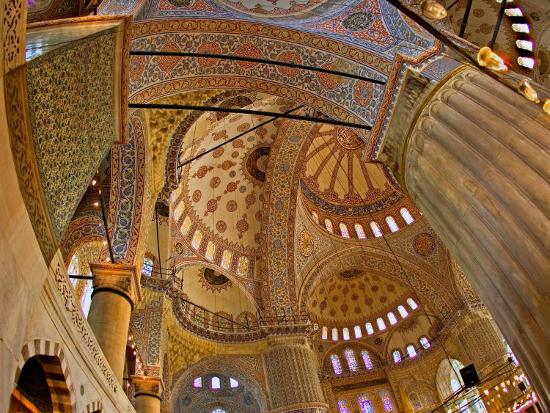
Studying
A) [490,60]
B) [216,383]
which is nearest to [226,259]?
[216,383]

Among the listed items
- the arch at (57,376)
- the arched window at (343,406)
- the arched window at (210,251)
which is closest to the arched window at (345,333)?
the arched window at (343,406)

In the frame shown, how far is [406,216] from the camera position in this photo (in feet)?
54.6

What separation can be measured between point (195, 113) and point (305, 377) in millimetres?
7770

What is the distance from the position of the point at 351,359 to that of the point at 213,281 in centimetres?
717

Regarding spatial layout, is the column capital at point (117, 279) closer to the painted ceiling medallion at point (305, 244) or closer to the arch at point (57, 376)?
the arch at point (57, 376)

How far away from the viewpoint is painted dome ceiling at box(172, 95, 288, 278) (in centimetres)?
1364

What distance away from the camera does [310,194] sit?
17.1 metres

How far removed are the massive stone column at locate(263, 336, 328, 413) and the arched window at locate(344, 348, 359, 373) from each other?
5.54 meters

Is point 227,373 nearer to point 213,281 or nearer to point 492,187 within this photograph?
point 213,281

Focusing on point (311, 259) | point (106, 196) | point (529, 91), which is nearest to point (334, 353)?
point (311, 259)

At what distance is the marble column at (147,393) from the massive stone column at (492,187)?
6.93m

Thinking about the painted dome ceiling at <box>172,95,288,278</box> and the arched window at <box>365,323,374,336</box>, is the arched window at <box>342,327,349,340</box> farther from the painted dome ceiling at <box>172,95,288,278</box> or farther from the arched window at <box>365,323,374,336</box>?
the painted dome ceiling at <box>172,95,288,278</box>

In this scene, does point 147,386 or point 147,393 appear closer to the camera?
point 147,393

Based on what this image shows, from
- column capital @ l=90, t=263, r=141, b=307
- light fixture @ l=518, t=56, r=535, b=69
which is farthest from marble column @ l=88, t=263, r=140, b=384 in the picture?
light fixture @ l=518, t=56, r=535, b=69
